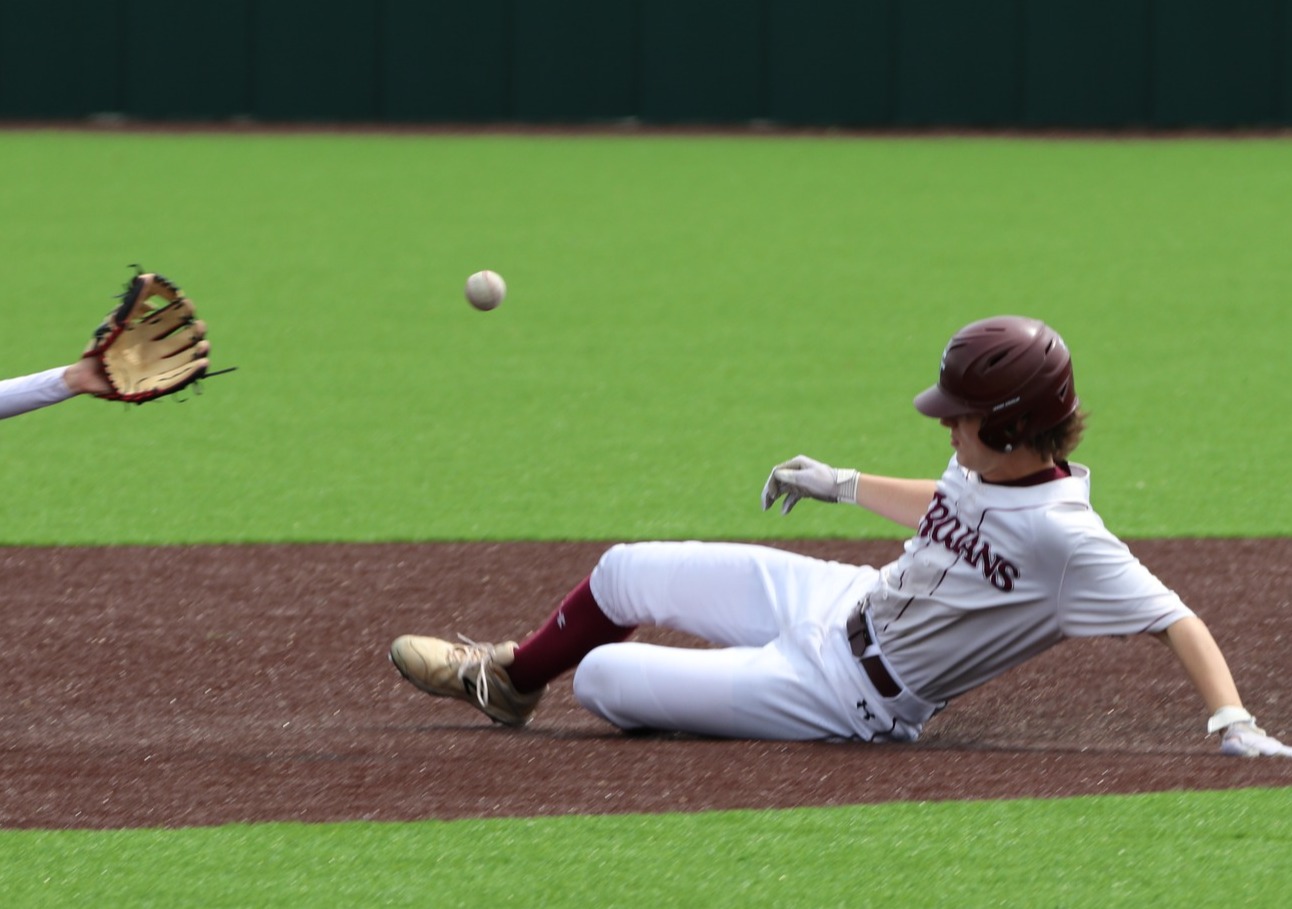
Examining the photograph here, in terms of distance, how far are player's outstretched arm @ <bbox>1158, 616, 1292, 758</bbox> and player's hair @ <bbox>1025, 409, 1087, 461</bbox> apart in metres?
0.42

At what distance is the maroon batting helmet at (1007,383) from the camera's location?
13.5 ft

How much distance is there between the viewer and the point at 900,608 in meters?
4.31

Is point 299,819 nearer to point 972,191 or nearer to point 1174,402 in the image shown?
point 1174,402

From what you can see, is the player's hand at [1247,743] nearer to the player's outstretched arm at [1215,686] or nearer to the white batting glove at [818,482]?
the player's outstretched arm at [1215,686]

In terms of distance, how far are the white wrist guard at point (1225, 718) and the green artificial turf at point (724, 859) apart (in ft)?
0.71

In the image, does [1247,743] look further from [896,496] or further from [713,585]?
[713,585]

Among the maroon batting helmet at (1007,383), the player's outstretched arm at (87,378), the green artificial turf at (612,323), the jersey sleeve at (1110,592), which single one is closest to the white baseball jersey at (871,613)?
the jersey sleeve at (1110,592)

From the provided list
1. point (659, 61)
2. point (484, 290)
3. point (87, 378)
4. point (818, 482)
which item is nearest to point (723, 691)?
point (818, 482)

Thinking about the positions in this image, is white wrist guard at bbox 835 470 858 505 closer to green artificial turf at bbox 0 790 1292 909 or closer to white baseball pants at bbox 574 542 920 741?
white baseball pants at bbox 574 542 920 741

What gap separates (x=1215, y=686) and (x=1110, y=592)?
267 millimetres

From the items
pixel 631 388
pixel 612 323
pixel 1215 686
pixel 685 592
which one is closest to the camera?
pixel 1215 686

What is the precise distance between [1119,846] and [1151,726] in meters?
1.20

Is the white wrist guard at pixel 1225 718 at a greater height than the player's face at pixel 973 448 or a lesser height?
lesser

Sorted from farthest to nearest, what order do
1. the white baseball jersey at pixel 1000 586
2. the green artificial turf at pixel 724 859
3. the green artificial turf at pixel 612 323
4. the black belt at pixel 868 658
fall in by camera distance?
the green artificial turf at pixel 612 323 < the black belt at pixel 868 658 < the white baseball jersey at pixel 1000 586 < the green artificial turf at pixel 724 859
